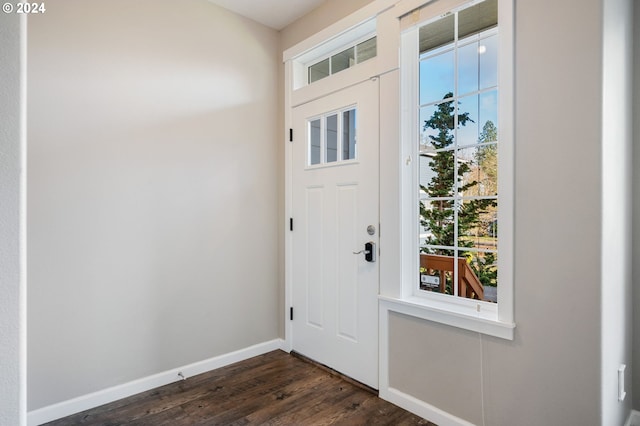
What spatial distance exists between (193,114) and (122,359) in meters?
1.74

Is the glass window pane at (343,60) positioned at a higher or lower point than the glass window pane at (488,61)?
higher

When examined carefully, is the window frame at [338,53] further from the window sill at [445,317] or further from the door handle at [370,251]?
the window sill at [445,317]

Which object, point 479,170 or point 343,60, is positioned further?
point 343,60

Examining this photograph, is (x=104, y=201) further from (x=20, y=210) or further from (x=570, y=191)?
(x=570, y=191)

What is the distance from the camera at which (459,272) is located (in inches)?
82.0

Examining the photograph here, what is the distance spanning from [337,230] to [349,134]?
2.31 ft

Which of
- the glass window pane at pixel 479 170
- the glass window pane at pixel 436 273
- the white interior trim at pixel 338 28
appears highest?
the white interior trim at pixel 338 28

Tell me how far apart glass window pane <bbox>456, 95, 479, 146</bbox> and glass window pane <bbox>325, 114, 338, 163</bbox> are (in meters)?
0.92

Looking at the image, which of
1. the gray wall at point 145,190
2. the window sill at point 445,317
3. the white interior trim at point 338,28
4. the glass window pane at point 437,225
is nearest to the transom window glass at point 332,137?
the gray wall at point 145,190

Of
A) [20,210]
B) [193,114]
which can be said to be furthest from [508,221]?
[193,114]

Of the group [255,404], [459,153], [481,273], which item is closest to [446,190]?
[459,153]

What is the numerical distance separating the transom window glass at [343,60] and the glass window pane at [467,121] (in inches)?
31.9

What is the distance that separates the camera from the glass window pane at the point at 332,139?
8.91 ft

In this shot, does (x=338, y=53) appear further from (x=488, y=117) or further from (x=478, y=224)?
(x=478, y=224)
